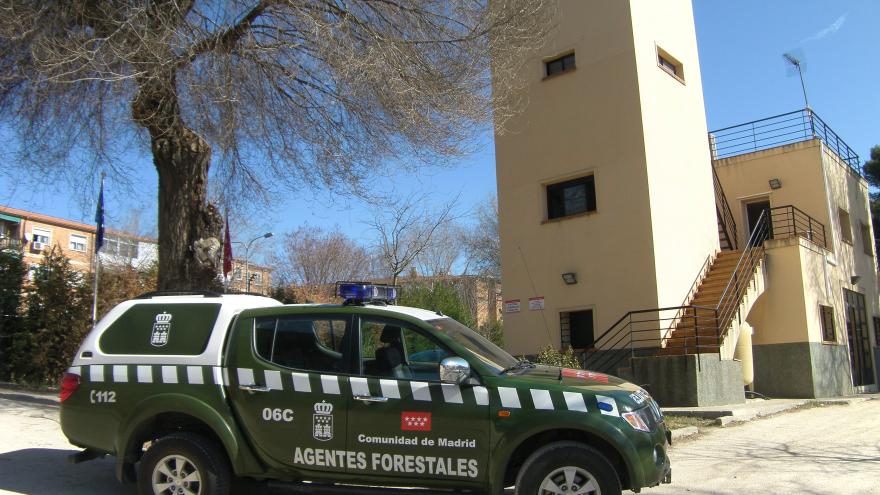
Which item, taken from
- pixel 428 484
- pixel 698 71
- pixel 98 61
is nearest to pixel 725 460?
pixel 428 484

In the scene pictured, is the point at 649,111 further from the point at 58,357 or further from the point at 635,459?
the point at 58,357

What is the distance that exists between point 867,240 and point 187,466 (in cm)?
2680

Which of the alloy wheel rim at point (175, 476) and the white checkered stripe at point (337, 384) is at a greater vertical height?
the white checkered stripe at point (337, 384)

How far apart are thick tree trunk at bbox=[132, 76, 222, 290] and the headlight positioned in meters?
7.47

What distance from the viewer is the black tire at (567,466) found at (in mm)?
4645

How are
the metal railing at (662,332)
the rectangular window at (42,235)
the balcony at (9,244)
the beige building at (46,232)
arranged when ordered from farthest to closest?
1. the rectangular window at (42,235)
2. the beige building at (46,232)
3. the balcony at (9,244)
4. the metal railing at (662,332)

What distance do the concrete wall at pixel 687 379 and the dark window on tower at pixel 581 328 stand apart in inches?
98.9

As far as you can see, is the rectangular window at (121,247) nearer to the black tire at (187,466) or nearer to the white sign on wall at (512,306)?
the white sign on wall at (512,306)

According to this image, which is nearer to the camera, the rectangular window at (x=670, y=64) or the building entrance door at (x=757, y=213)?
the rectangular window at (x=670, y=64)

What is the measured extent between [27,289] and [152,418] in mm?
11976

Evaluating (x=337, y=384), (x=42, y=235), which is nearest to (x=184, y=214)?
(x=337, y=384)

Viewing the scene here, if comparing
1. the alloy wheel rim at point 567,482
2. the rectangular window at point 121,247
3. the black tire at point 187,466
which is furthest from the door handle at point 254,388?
the rectangular window at point 121,247

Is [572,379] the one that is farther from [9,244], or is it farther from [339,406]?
[9,244]

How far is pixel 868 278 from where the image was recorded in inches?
952
